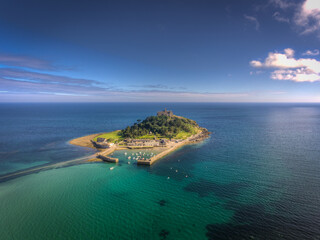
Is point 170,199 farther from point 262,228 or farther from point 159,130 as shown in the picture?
point 159,130

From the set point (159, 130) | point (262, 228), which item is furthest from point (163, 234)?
point (159, 130)

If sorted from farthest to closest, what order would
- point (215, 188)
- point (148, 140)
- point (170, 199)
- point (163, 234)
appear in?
point (148, 140) < point (215, 188) < point (170, 199) < point (163, 234)

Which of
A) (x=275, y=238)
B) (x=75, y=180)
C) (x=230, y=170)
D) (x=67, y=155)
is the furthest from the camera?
(x=67, y=155)

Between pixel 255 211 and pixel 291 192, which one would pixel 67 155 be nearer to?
pixel 255 211

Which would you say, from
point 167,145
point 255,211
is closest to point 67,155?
point 167,145

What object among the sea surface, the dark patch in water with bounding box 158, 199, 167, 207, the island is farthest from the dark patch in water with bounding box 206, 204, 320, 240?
the island

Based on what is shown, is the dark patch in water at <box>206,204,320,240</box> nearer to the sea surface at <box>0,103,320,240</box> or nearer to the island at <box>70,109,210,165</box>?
the sea surface at <box>0,103,320,240</box>

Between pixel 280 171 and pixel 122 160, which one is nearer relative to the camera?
pixel 280 171
